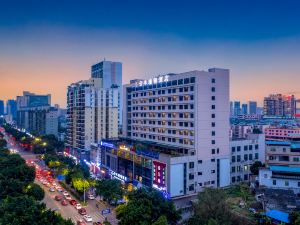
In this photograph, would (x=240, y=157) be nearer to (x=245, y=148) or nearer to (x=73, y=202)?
(x=245, y=148)

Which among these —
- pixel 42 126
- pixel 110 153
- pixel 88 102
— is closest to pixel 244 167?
pixel 110 153

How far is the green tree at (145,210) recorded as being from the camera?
29.8m

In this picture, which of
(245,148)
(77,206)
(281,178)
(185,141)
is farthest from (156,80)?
→ (281,178)

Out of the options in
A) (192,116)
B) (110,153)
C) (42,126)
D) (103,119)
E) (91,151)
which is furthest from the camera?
(42,126)

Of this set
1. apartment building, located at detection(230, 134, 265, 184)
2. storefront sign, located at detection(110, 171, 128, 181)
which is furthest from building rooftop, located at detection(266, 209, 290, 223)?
storefront sign, located at detection(110, 171, 128, 181)

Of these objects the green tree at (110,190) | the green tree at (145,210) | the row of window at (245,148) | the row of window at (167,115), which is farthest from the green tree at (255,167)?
the green tree at (145,210)

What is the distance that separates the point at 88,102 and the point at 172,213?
5756cm

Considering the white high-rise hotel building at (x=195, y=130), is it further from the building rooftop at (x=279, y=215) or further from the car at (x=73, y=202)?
the building rooftop at (x=279, y=215)

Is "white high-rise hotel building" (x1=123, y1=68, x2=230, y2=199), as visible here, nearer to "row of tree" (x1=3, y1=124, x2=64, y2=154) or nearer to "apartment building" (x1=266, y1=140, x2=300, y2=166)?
"apartment building" (x1=266, y1=140, x2=300, y2=166)

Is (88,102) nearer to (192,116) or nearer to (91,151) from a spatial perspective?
(91,151)

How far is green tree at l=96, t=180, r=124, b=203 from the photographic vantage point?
146 feet

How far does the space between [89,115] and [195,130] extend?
42658 millimetres

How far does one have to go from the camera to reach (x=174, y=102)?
5744cm

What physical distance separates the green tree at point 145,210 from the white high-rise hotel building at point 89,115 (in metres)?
51.9
